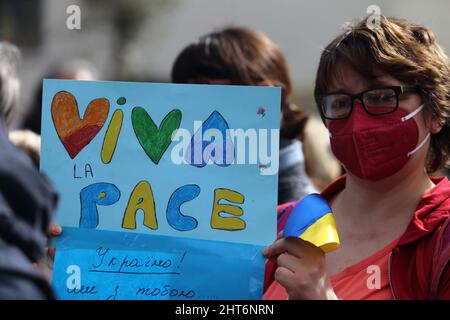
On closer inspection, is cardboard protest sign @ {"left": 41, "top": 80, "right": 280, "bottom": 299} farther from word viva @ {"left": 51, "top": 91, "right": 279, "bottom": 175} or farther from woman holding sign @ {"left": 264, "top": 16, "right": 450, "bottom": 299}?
woman holding sign @ {"left": 264, "top": 16, "right": 450, "bottom": 299}

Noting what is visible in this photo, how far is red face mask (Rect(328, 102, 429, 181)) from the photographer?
220cm

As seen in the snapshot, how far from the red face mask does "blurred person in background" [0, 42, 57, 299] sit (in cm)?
98

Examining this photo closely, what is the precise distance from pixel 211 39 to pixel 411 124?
1.11m

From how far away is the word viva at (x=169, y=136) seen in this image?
2047mm

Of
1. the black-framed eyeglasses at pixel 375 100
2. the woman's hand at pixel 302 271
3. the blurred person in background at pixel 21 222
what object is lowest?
the woman's hand at pixel 302 271

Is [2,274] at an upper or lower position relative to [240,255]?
upper

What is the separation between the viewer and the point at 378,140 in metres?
2.21

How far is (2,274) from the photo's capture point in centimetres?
134

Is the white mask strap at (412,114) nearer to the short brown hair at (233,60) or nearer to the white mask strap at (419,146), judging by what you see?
the white mask strap at (419,146)

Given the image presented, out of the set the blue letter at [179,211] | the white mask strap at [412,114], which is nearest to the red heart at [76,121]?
the blue letter at [179,211]

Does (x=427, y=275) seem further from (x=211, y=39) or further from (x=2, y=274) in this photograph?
(x=211, y=39)

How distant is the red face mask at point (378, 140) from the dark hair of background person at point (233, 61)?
829mm

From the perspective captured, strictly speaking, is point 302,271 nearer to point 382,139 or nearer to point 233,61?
point 382,139
